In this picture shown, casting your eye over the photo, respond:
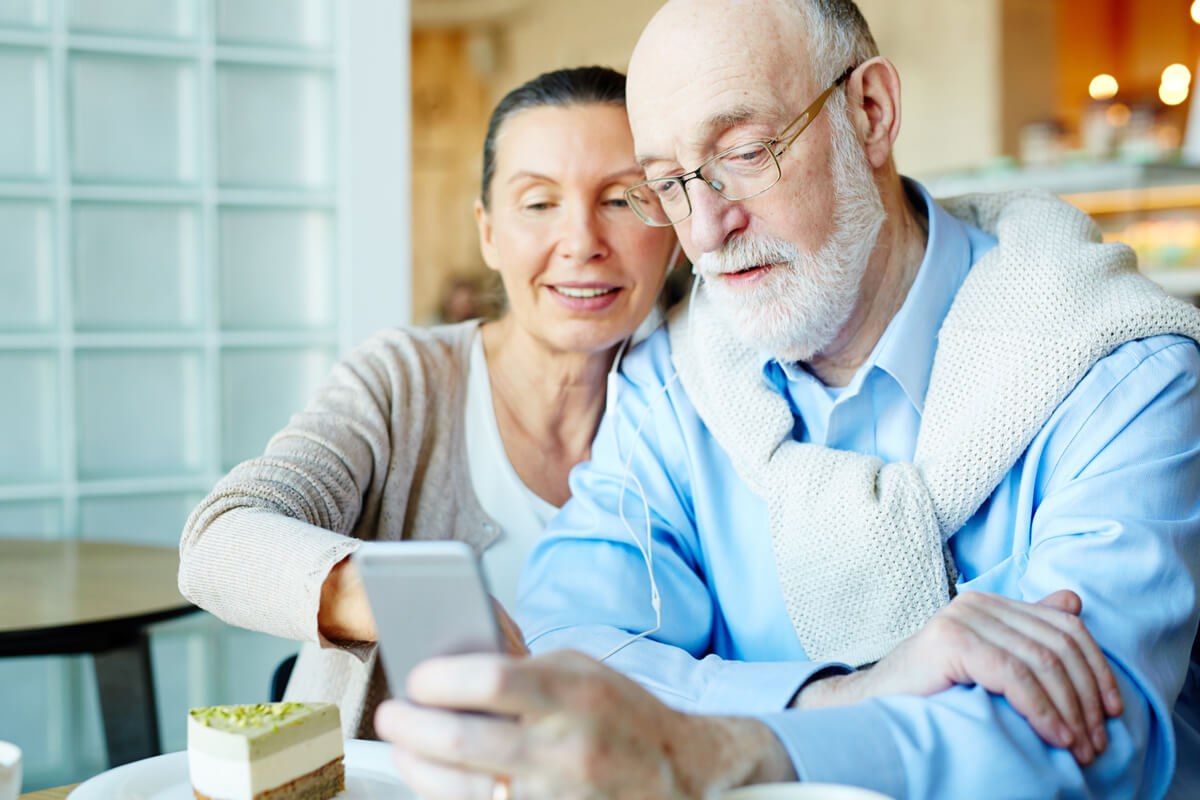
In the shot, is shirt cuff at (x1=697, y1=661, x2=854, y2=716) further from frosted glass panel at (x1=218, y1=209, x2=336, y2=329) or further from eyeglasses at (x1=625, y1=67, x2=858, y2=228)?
frosted glass panel at (x1=218, y1=209, x2=336, y2=329)

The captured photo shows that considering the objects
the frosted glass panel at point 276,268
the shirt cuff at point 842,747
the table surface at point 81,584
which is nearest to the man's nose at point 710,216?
the shirt cuff at point 842,747

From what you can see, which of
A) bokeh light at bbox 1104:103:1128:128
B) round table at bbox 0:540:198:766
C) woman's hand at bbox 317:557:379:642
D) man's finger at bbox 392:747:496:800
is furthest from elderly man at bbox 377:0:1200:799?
bokeh light at bbox 1104:103:1128:128

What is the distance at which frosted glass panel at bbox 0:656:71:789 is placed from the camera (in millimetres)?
2402

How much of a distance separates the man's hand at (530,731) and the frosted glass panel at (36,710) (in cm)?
216

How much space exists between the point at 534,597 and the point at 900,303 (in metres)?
0.59

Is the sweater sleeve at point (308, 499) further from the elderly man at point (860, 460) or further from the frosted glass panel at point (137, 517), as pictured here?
the frosted glass panel at point (137, 517)

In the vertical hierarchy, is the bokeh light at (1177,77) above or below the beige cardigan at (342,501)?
above

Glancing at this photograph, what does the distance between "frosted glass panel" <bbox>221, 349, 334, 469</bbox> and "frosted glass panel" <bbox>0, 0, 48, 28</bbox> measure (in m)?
0.80

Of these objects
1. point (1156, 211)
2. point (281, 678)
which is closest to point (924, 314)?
point (281, 678)

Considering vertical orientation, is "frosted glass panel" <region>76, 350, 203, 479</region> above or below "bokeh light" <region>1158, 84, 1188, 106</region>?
below

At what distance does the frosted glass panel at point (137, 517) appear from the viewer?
2385 millimetres

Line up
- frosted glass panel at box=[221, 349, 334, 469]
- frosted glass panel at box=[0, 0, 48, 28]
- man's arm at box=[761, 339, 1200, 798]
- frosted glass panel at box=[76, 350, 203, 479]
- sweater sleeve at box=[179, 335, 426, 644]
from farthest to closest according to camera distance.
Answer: frosted glass panel at box=[221, 349, 334, 469]
frosted glass panel at box=[76, 350, 203, 479]
frosted glass panel at box=[0, 0, 48, 28]
sweater sleeve at box=[179, 335, 426, 644]
man's arm at box=[761, 339, 1200, 798]

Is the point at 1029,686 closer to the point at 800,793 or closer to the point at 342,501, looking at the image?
the point at 800,793

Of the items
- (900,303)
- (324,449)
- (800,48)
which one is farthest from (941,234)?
(324,449)
